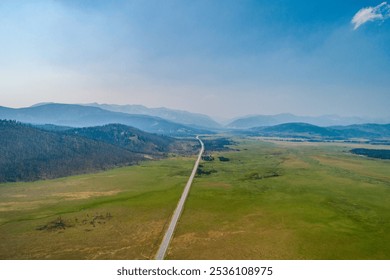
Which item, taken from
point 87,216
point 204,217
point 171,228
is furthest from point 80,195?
point 204,217

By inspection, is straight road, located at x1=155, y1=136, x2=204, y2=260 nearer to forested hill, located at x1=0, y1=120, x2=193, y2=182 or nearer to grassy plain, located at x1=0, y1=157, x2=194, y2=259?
grassy plain, located at x1=0, y1=157, x2=194, y2=259

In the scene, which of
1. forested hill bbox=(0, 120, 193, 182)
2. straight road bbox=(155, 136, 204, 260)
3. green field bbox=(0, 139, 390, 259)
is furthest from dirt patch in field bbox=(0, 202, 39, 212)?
forested hill bbox=(0, 120, 193, 182)

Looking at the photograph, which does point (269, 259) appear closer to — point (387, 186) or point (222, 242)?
point (222, 242)

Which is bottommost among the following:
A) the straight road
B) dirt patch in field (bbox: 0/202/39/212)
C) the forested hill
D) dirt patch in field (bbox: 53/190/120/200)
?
dirt patch in field (bbox: 0/202/39/212)

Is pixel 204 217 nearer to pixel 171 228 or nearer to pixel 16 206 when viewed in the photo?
pixel 171 228

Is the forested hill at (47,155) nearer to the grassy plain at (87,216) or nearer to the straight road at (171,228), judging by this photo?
the grassy plain at (87,216)
